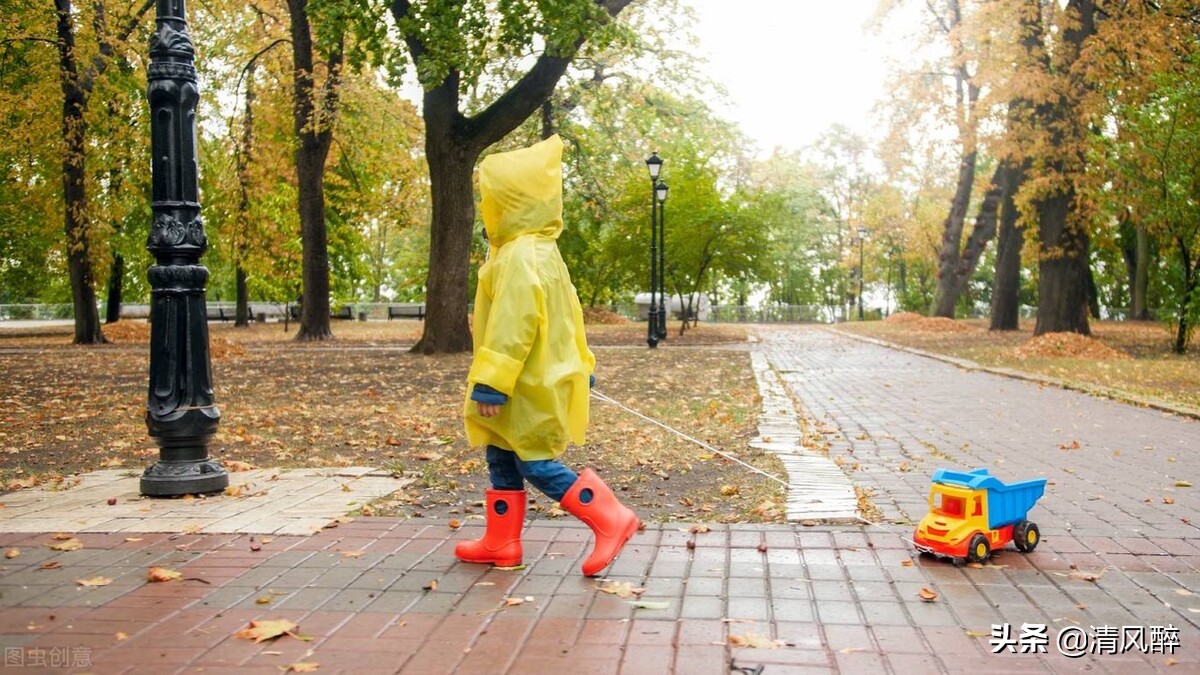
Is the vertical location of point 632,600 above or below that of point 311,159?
below

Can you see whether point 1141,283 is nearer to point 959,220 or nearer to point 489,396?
point 959,220

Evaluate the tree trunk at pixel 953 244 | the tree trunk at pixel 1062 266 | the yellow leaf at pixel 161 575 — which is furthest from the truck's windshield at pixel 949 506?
the tree trunk at pixel 953 244

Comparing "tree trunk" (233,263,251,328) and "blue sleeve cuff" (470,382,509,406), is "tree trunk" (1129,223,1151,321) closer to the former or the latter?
"tree trunk" (233,263,251,328)

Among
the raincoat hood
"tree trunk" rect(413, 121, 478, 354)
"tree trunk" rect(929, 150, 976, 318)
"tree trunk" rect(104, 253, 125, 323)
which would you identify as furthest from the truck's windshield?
"tree trunk" rect(929, 150, 976, 318)

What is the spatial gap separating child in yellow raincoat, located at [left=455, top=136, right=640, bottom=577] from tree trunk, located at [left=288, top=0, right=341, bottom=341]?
18610 millimetres

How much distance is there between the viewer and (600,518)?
4406 millimetres

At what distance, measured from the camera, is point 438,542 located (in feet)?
16.4

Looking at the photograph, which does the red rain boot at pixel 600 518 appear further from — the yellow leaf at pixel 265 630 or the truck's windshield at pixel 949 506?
the truck's windshield at pixel 949 506

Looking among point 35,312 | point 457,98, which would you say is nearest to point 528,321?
point 457,98

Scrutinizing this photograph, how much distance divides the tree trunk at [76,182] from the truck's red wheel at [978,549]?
2221 cm

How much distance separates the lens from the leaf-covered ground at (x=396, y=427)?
6363mm

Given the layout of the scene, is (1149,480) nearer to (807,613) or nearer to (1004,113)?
(807,613)

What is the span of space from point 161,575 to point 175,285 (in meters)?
2.41

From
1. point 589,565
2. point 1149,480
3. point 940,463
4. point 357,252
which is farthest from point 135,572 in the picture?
point 357,252
